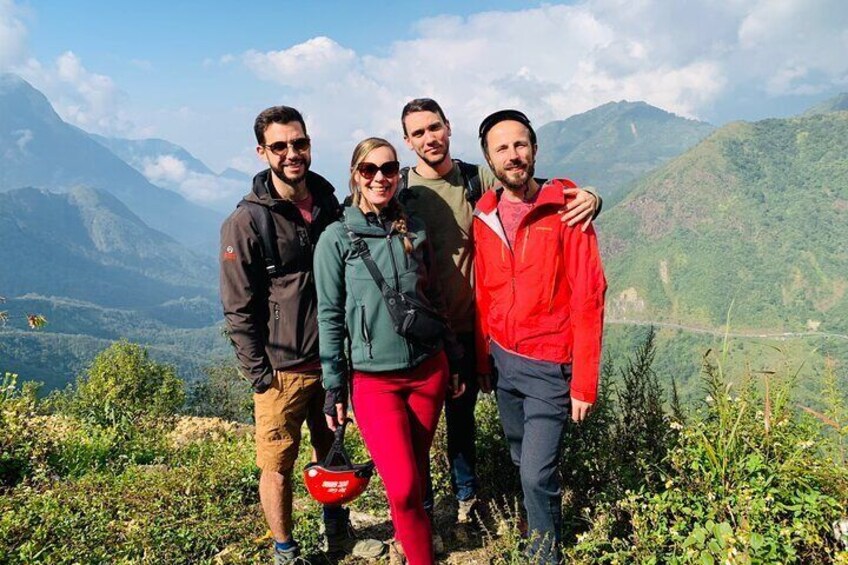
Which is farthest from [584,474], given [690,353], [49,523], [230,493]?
[690,353]

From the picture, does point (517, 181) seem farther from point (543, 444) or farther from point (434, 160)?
point (543, 444)

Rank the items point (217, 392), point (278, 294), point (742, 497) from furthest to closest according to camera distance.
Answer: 1. point (217, 392)
2. point (278, 294)
3. point (742, 497)

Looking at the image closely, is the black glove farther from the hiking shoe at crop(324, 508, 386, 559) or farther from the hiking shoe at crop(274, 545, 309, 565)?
the hiking shoe at crop(324, 508, 386, 559)

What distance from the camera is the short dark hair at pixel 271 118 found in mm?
3697

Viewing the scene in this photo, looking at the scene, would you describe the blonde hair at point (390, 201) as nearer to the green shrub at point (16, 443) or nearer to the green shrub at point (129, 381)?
the green shrub at point (16, 443)

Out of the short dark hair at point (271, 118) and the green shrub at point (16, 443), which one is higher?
the short dark hair at point (271, 118)

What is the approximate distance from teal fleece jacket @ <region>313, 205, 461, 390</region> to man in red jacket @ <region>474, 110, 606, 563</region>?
2.09 ft

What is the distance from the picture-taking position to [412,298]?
341cm

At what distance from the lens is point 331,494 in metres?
3.57

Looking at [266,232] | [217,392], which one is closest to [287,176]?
[266,232]

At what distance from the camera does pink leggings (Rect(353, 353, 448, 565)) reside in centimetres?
332

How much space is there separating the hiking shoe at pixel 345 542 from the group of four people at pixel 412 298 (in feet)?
1.44

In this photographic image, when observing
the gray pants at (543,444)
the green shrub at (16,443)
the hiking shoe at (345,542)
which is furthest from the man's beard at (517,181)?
the green shrub at (16,443)

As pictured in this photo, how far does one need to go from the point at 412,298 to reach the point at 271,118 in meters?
1.63
